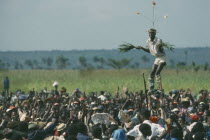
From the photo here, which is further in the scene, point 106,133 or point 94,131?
point 106,133

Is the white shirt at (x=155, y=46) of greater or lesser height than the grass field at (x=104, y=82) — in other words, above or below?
above

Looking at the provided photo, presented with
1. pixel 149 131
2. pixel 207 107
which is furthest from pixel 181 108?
pixel 149 131

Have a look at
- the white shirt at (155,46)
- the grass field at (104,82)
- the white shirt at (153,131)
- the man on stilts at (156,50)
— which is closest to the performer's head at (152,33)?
the man on stilts at (156,50)

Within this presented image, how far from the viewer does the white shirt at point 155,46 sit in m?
15.9

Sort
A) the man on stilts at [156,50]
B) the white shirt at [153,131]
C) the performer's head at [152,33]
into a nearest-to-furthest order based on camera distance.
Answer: the white shirt at [153,131] → the performer's head at [152,33] → the man on stilts at [156,50]

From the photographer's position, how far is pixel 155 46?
52.1 feet

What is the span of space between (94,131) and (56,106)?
4.45 meters

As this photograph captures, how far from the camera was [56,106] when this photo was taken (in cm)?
1460

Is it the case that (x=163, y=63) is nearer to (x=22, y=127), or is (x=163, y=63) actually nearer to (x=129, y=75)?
(x=22, y=127)

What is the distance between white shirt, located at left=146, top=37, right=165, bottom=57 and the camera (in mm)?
15875

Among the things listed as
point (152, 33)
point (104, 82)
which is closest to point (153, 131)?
point (152, 33)

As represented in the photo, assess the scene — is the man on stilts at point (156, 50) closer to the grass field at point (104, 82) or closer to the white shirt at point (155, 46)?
the white shirt at point (155, 46)

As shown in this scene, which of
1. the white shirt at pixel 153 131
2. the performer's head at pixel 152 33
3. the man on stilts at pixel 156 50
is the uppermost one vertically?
the performer's head at pixel 152 33

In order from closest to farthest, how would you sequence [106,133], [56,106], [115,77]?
[106,133] → [56,106] → [115,77]
